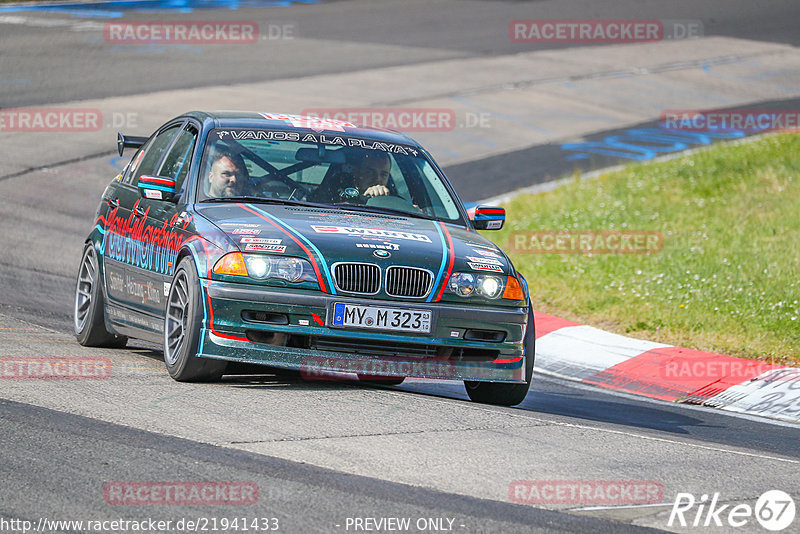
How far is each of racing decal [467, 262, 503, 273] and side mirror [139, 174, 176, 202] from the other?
1.95m

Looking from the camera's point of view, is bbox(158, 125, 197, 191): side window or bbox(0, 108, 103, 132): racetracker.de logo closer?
bbox(158, 125, 197, 191): side window

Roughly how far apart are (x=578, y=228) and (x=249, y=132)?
7353 mm

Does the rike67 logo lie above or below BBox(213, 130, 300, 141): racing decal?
below

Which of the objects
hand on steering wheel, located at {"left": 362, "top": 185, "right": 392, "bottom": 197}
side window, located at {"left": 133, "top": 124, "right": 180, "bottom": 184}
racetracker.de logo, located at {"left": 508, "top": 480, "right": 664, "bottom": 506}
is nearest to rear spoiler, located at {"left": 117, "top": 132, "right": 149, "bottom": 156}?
side window, located at {"left": 133, "top": 124, "right": 180, "bottom": 184}

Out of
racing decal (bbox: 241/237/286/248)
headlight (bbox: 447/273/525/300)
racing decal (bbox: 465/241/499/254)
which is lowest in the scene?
headlight (bbox: 447/273/525/300)

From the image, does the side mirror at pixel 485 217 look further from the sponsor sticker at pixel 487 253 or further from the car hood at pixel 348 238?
the sponsor sticker at pixel 487 253

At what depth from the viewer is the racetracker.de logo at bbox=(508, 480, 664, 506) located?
5.11 metres

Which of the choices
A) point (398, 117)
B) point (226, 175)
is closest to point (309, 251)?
point (226, 175)

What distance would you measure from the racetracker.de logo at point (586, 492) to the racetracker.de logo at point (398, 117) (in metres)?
15.7

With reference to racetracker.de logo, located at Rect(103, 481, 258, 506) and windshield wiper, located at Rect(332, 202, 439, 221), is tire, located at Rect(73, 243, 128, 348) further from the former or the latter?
racetracker.de logo, located at Rect(103, 481, 258, 506)

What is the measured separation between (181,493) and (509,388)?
3.15 metres

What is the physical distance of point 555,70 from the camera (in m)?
26.5

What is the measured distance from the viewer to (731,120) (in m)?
23.0

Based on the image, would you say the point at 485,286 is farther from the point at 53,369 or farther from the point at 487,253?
the point at 53,369
